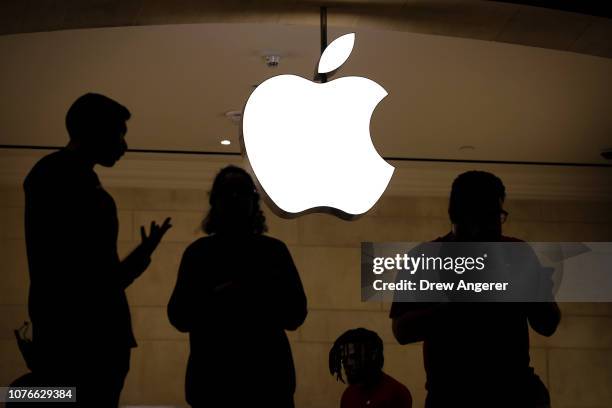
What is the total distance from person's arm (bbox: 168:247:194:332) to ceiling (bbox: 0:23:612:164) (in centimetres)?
126

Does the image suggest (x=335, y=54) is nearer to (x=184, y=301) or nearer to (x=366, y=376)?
(x=184, y=301)

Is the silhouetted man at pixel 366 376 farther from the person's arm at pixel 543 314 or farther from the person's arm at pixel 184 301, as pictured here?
the person's arm at pixel 184 301

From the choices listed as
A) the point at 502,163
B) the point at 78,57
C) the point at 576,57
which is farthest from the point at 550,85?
the point at 78,57

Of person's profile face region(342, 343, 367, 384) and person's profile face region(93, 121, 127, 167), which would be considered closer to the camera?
person's profile face region(93, 121, 127, 167)

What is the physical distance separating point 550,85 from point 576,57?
0.32m

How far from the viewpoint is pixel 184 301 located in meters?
2.43

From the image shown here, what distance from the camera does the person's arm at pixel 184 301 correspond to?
2420 mm

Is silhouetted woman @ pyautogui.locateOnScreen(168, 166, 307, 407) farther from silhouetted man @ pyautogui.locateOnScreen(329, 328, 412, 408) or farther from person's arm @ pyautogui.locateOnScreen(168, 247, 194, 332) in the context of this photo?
silhouetted man @ pyautogui.locateOnScreen(329, 328, 412, 408)

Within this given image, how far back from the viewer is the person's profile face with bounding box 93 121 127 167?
2385 mm

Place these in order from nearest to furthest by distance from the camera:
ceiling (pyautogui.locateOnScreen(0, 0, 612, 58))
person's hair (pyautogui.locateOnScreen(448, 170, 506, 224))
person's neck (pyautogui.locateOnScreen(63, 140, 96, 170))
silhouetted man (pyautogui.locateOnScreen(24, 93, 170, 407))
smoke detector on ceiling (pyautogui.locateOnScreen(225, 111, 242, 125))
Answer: silhouetted man (pyautogui.locateOnScreen(24, 93, 170, 407)) < person's neck (pyautogui.locateOnScreen(63, 140, 96, 170)) < person's hair (pyautogui.locateOnScreen(448, 170, 506, 224)) < ceiling (pyautogui.locateOnScreen(0, 0, 612, 58)) < smoke detector on ceiling (pyautogui.locateOnScreen(225, 111, 242, 125))

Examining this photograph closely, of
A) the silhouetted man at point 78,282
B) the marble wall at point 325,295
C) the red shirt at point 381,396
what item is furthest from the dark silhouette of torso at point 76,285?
the marble wall at point 325,295

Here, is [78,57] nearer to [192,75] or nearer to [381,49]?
[192,75]

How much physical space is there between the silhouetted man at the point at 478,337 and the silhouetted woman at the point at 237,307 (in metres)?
0.38

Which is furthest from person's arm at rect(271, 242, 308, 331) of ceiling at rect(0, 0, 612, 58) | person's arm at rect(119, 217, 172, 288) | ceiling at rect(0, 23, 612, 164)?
ceiling at rect(0, 23, 612, 164)
